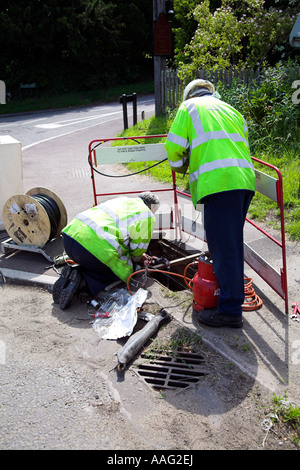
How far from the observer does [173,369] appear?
11.5 ft

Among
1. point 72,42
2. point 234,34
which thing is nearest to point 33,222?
point 234,34

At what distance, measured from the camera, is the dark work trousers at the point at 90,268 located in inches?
175

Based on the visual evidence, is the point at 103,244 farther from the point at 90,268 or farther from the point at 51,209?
the point at 51,209

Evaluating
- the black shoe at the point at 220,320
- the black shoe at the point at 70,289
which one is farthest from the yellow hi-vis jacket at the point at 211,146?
the black shoe at the point at 70,289

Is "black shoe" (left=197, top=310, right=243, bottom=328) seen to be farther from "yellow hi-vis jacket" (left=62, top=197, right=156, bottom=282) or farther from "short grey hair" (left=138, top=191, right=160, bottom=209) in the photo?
"short grey hair" (left=138, top=191, right=160, bottom=209)

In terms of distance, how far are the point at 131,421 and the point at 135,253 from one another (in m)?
2.05

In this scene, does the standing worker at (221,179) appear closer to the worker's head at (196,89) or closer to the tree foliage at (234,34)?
the worker's head at (196,89)

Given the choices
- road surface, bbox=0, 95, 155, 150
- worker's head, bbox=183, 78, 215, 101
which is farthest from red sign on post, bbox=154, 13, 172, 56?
worker's head, bbox=183, 78, 215, 101

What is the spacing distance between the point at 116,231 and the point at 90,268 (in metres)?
0.47

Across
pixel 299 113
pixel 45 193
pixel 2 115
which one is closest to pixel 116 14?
pixel 2 115

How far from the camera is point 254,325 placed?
3990mm

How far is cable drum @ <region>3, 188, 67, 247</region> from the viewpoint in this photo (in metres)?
5.41

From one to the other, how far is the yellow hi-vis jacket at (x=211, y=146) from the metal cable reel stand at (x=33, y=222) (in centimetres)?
221

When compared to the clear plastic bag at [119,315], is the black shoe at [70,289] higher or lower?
higher
